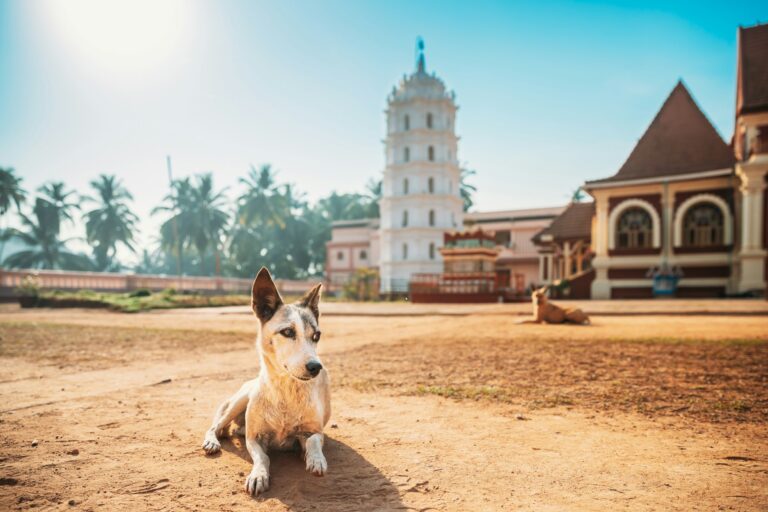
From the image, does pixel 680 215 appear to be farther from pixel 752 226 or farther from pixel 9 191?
pixel 9 191

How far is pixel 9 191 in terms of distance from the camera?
44.0 m

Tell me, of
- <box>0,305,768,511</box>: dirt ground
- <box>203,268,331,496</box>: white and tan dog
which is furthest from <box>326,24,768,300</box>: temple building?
<box>203,268,331,496</box>: white and tan dog

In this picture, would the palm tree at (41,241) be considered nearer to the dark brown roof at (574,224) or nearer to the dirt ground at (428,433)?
the dark brown roof at (574,224)

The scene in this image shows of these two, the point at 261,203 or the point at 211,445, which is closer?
the point at 211,445

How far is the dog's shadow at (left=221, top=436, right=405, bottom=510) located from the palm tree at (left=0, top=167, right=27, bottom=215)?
50.2 meters

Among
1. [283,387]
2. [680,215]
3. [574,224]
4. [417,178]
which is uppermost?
[417,178]

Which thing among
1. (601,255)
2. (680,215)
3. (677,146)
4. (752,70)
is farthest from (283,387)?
(752,70)

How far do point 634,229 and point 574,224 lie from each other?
5244 mm

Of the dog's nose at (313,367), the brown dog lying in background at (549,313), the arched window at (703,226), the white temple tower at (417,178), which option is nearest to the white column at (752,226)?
the arched window at (703,226)

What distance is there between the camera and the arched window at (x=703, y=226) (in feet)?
79.8

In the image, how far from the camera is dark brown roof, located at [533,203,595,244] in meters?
30.5

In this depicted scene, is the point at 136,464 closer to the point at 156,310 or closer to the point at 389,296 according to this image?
the point at 156,310

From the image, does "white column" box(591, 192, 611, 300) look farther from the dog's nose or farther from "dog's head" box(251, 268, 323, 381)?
the dog's nose

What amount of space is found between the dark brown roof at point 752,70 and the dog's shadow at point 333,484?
2652 centimetres
